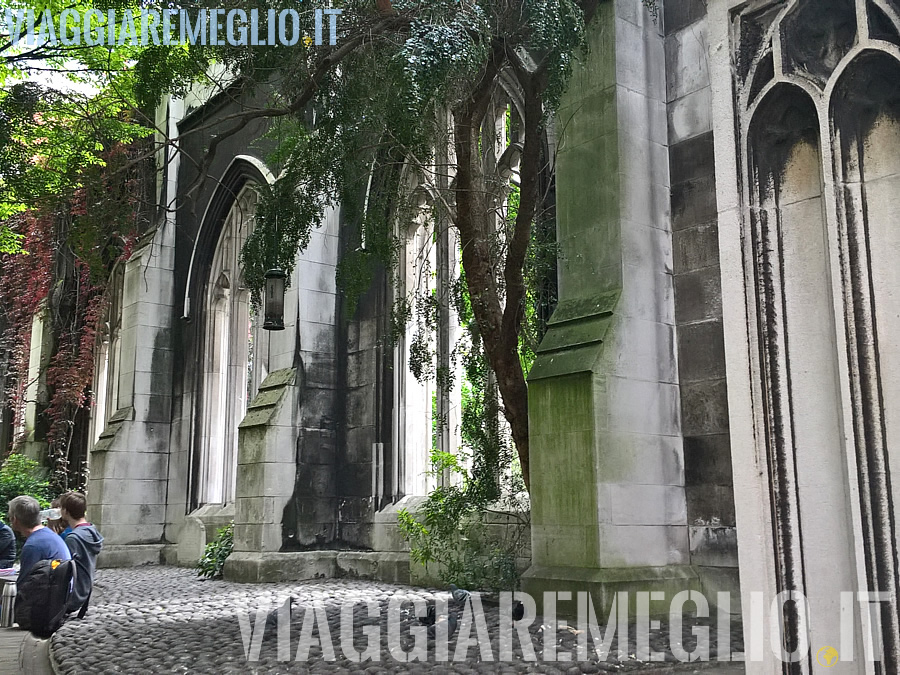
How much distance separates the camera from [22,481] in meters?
16.3

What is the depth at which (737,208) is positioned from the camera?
2480 millimetres

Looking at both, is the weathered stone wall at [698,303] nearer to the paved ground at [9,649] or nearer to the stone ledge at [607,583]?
the stone ledge at [607,583]

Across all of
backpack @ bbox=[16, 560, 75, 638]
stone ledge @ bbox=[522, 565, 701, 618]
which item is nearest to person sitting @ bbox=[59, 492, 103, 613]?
backpack @ bbox=[16, 560, 75, 638]

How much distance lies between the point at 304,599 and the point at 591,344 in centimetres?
388

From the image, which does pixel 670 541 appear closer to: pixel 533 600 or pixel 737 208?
pixel 533 600

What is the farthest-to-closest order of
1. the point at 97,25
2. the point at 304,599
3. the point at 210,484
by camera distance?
the point at 210,484 < the point at 97,25 < the point at 304,599

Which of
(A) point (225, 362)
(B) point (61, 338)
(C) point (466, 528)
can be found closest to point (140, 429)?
(A) point (225, 362)

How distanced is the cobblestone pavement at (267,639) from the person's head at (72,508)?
880 millimetres

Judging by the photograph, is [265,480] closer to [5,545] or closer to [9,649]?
[5,545]

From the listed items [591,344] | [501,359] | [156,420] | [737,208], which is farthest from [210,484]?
[737,208]

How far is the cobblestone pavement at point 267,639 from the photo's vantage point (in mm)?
4855

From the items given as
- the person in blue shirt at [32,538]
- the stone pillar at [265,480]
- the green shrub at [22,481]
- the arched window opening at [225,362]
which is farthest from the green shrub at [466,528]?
the green shrub at [22,481]

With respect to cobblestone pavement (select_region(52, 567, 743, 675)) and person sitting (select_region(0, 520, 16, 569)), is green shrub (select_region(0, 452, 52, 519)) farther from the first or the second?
person sitting (select_region(0, 520, 16, 569))

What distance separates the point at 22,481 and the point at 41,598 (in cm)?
1301
